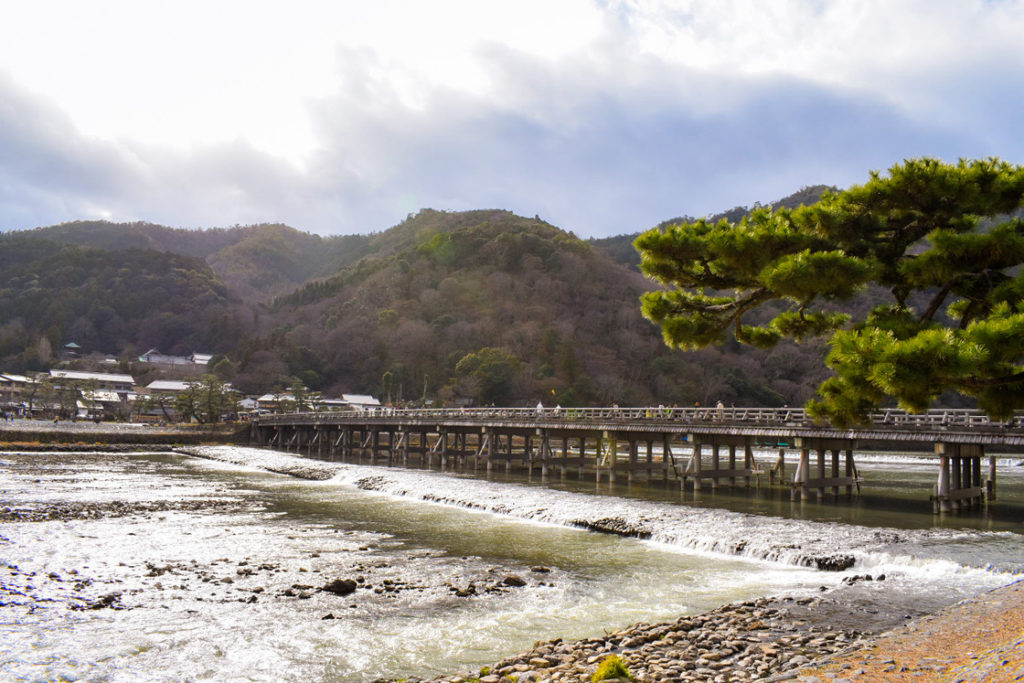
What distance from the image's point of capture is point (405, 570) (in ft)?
42.4

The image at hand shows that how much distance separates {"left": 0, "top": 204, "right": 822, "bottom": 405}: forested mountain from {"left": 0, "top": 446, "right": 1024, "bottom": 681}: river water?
173 feet

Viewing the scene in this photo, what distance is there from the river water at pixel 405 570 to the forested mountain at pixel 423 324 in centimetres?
5273

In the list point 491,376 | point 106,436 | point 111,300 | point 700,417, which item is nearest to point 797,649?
point 700,417

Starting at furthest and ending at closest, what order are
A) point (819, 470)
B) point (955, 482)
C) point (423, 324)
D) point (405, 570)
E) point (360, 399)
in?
point (423, 324)
point (360, 399)
point (819, 470)
point (955, 482)
point (405, 570)

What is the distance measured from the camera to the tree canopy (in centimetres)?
668

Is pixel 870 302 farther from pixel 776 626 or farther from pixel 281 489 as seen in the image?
pixel 776 626

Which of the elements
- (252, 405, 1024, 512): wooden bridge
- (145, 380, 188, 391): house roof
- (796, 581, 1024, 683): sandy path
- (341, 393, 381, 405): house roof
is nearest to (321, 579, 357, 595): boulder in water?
(796, 581, 1024, 683): sandy path

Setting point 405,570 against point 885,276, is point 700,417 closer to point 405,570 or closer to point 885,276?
point 405,570

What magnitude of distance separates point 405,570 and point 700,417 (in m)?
17.4

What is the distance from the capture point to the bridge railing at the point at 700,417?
20.3 metres

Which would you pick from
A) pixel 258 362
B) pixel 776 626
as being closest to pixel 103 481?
pixel 776 626

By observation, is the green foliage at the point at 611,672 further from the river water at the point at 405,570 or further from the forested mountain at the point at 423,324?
the forested mountain at the point at 423,324

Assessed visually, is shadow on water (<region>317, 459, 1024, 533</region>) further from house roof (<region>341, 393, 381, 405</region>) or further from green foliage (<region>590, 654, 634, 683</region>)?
house roof (<region>341, 393, 381, 405</region>)

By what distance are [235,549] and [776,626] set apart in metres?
10.9
